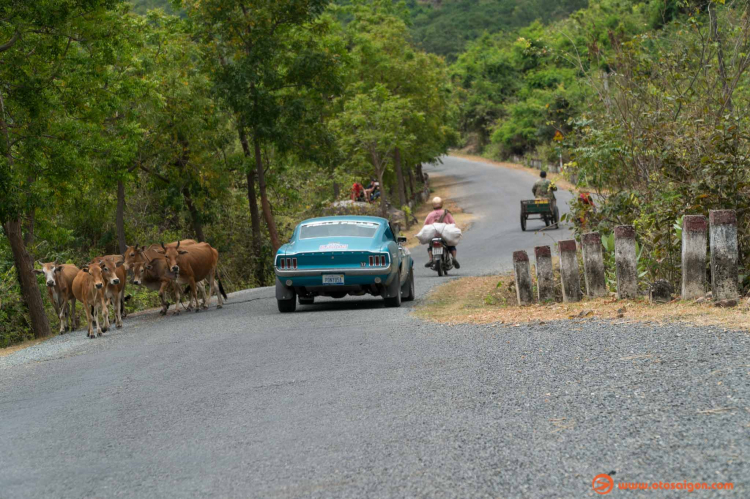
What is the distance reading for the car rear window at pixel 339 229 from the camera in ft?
52.9

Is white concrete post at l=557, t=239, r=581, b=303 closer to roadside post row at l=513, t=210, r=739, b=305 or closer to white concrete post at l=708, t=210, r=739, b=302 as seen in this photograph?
roadside post row at l=513, t=210, r=739, b=305

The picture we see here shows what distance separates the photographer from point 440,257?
71.7 feet

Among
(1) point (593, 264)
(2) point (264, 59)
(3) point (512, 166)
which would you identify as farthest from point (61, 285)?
(3) point (512, 166)

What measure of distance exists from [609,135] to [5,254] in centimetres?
2079

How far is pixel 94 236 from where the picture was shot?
3425 cm

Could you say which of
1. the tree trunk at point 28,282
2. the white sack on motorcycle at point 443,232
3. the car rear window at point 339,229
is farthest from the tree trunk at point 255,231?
the car rear window at point 339,229

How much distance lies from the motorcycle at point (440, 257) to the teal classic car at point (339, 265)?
18.2 ft

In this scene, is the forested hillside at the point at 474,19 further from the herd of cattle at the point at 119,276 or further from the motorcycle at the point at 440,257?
the herd of cattle at the point at 119,276

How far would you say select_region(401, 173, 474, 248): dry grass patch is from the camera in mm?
42622

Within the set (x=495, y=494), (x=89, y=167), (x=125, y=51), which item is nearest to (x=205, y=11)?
(x=125, y=51)

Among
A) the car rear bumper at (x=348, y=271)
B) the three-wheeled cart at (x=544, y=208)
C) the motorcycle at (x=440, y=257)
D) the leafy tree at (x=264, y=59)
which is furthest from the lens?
the three-wheeled cart at (x=544, y=208)

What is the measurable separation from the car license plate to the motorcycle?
6.83 m

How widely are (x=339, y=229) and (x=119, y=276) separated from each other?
4.60 meters

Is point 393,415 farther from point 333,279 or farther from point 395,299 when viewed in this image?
point 395,299
